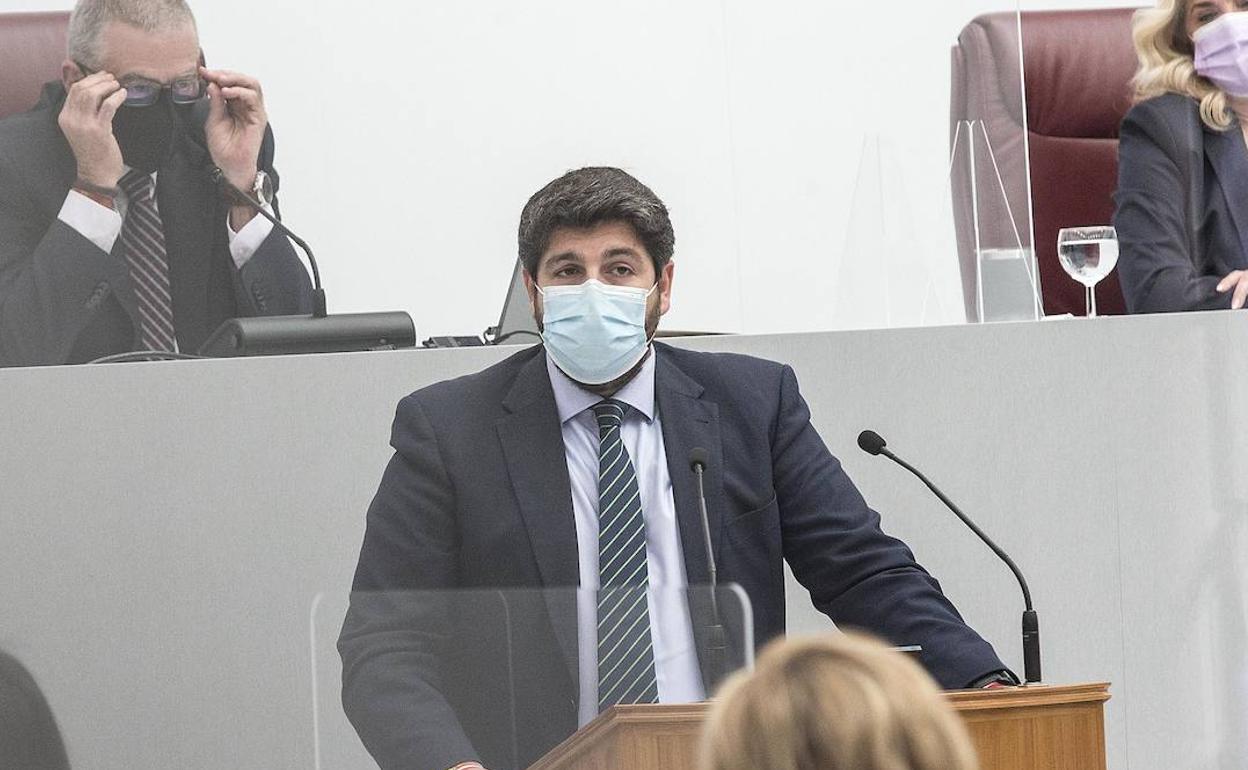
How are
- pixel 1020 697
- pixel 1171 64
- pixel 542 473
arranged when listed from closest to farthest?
pixel 1020 697 < pixel 542 473 < pixel 1171 64

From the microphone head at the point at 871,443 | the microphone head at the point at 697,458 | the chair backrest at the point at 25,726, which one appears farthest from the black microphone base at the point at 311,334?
the microphone head at the point at 871,443

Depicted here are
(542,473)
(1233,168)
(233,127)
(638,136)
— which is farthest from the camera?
(638,136)

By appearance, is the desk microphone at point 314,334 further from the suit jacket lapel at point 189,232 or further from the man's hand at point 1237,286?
the man's hand at point 1237,286

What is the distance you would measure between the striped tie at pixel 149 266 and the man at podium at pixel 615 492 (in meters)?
0.65

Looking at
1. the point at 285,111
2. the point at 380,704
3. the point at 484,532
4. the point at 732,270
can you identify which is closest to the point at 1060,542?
the point at 484,532

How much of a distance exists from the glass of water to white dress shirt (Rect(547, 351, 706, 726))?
90 centimetres

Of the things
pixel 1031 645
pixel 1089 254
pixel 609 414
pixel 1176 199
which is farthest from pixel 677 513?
pixel 1176 199

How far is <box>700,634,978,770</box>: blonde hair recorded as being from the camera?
91 centimetres

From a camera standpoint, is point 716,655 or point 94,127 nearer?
point 716,655

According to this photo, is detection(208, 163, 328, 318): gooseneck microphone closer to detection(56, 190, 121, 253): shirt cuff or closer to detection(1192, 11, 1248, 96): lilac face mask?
detection(56, 190, 121, 253): shirt cuff

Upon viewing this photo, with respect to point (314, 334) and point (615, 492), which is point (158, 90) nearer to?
point (314, 334)

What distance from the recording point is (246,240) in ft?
9.62

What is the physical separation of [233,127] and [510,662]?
123cm

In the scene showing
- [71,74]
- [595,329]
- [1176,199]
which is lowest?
[595,329]
